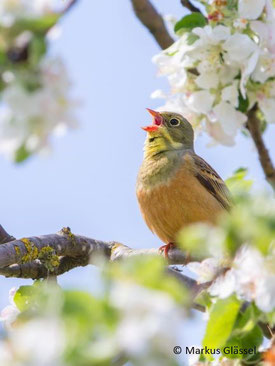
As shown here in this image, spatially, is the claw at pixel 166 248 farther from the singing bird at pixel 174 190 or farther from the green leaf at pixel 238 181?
the green leaf at pixel 238 181

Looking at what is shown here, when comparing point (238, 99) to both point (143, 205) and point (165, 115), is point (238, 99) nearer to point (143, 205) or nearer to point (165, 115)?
point (143, 205)

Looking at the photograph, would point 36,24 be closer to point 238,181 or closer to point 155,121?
point 238,181

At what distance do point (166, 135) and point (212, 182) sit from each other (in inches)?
28.6

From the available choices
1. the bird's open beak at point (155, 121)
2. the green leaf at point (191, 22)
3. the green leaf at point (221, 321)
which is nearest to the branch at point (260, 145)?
the green leaf at point (191, 22)

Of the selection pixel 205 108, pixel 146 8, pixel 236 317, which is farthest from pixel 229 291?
pixel 146 8

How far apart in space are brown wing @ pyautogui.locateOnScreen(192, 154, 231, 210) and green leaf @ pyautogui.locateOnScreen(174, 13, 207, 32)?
257 cm

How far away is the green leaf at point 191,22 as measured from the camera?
422cm

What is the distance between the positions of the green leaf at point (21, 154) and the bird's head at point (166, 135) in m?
4.92

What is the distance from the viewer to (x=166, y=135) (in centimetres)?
730

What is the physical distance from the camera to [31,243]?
5117 millimetres

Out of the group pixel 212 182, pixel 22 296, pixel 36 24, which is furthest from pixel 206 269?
pixel 212 182

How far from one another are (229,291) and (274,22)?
1.79 m

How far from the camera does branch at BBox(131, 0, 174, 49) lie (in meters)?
5.33

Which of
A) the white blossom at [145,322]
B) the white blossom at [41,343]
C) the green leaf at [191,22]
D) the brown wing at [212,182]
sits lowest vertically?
the brown wing at [212,182]
